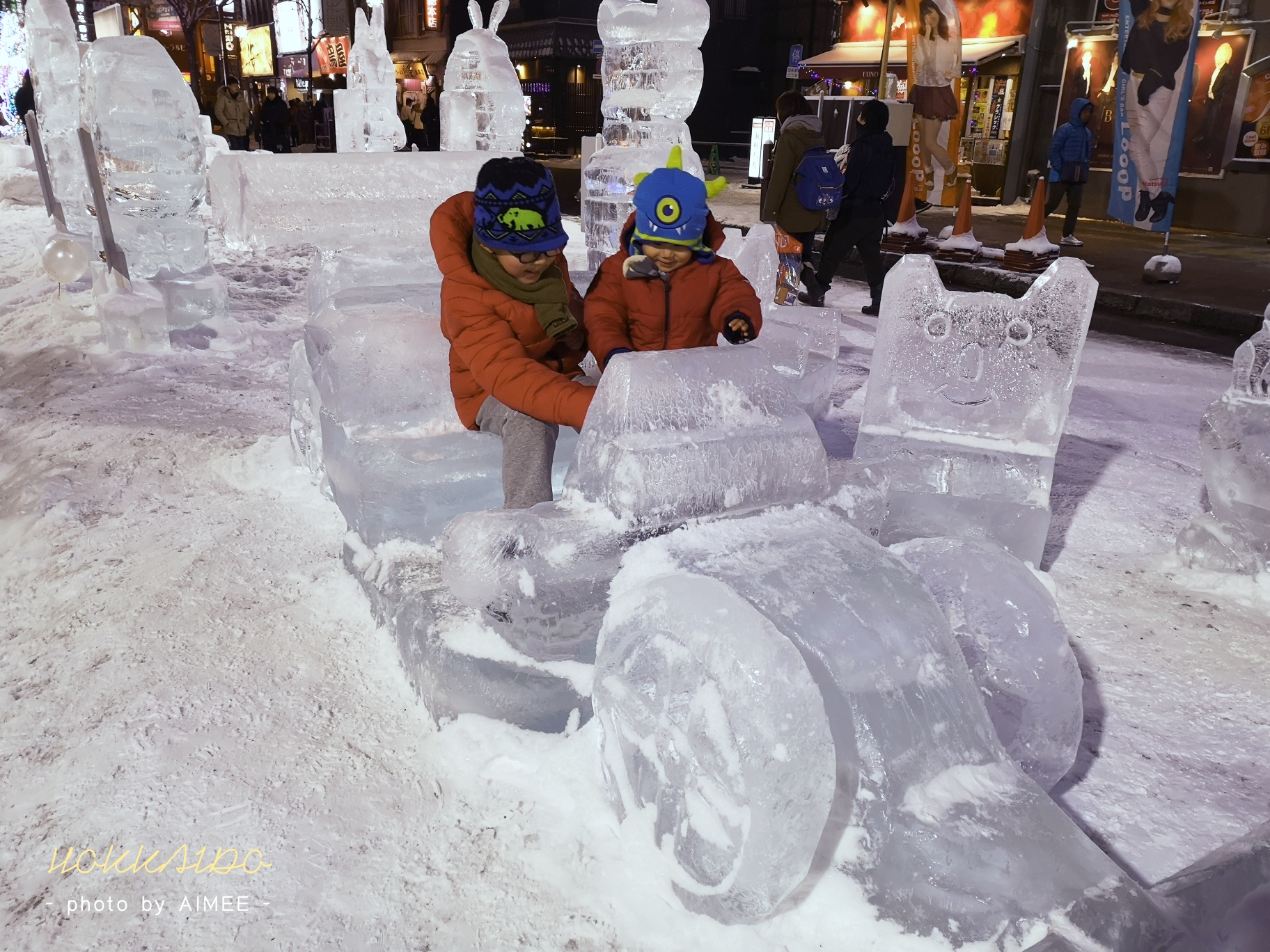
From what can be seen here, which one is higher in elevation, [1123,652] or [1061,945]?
[1061,945]

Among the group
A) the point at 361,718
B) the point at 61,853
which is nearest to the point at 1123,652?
the point at 361,718

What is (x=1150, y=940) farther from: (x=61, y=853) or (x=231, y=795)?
(x=61, y=853)

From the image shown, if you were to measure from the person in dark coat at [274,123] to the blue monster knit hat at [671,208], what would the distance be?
1588cm

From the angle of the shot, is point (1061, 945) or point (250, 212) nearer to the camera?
point (1061, 945)

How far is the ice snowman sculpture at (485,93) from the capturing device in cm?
832

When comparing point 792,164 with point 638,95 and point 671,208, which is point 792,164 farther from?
point 671,208

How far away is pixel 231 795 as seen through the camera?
2004 millimetres

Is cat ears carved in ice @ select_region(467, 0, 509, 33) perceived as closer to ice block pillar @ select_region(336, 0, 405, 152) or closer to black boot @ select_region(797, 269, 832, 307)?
ice block pillar @ select_region(336, 0, 405, 152)

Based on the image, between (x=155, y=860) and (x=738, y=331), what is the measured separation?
190 centimetres

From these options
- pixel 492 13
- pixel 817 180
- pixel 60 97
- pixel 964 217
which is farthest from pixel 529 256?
pixel 60 97

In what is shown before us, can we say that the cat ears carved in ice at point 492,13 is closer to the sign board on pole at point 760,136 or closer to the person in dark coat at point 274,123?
the sign board on pole at point 760,136

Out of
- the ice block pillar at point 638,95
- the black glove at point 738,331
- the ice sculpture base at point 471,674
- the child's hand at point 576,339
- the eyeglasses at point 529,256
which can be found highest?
the ice block pillar at point 638,95

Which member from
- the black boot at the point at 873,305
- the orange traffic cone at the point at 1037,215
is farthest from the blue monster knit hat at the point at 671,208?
the orange traffic cone at the point at 1037,215

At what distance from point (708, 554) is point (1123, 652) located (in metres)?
1.64
